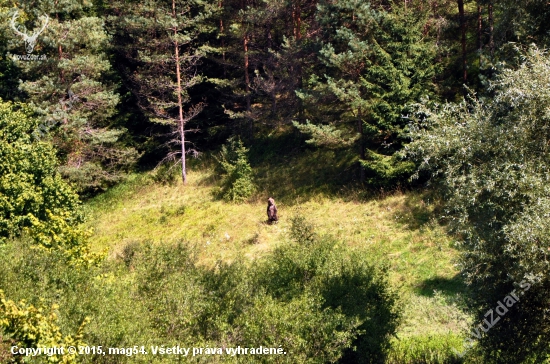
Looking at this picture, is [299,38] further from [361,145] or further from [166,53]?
[166,53]

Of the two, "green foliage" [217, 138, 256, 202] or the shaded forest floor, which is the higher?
"green foliage" [217, 138, 256, 202]

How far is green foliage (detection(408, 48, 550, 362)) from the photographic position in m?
12.1

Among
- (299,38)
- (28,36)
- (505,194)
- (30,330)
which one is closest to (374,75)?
(299,38)

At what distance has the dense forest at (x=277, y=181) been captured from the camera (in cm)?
1333

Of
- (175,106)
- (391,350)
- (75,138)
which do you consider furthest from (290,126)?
(391,350)

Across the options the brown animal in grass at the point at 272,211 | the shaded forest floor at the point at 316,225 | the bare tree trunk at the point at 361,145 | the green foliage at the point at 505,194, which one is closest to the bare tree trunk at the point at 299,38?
the shaded forest floor at the point at 316,225

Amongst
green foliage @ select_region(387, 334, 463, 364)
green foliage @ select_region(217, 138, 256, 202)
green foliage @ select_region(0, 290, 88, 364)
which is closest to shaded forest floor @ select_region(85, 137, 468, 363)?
green foliage @ select_region(387, 334, 463, 364)

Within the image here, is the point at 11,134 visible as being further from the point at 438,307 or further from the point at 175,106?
the point at 438,307

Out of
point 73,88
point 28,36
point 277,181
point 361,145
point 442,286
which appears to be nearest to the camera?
point 442,286

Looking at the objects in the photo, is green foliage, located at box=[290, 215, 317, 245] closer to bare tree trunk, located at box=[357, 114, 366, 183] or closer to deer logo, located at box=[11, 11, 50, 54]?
bare tree trunk, located at box=[357, 114, 366, 183]

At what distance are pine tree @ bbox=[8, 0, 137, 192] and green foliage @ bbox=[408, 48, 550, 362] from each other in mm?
23377

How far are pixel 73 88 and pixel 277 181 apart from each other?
509 inches

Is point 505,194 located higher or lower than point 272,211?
higher

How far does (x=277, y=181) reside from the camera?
32.2 meters
